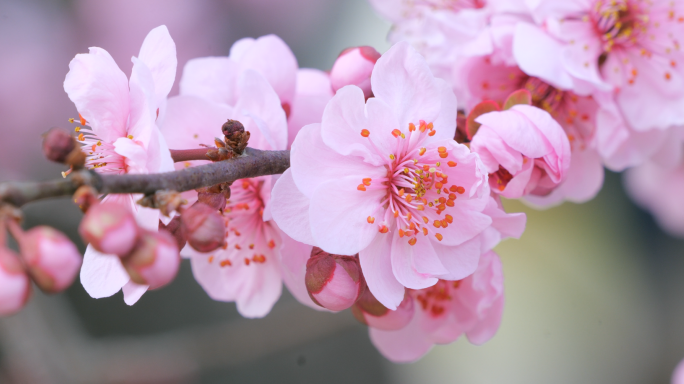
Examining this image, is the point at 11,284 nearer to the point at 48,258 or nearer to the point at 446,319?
the point at 48,258

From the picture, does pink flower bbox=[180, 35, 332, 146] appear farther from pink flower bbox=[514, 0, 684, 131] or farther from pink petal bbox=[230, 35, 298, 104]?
pink flower bbox=[514, 0, 684, 131]

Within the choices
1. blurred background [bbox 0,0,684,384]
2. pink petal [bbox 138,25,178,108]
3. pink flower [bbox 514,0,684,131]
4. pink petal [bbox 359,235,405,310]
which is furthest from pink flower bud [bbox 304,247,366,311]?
blurred background [bbox 0,0,684,384]

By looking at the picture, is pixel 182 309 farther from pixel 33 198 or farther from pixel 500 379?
pixel 33 198

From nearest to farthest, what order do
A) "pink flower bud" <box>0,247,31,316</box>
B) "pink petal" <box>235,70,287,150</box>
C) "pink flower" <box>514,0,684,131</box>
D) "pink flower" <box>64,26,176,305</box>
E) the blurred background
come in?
1. "pink flower bud" <box>0,247,31,316</box>
2. "pink flower" <box>64,26,176,305</box>
3. "pink petal" <box>235,70,287,150</box>
4. "pink flower" <box>514,0,684,131</box>
5. the blurred background

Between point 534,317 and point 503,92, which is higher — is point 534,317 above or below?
below

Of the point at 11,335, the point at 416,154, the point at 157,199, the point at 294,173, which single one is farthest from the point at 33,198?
the point at 11,335

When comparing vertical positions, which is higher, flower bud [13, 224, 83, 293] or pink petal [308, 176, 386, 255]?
flower bud [13, 224, 83, 293]

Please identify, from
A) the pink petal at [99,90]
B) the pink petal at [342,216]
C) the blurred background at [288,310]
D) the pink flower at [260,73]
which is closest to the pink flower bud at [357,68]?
the pink flower at [260,73]
